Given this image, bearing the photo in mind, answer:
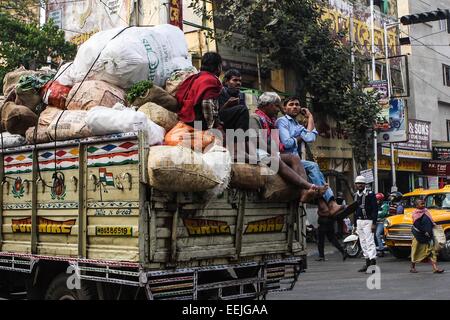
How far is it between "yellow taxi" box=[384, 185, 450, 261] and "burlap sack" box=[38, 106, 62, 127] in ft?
34.0

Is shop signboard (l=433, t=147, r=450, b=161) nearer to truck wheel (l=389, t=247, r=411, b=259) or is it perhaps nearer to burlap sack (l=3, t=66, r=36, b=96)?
truck wheel (l=389, t=247, r=411, b=259)

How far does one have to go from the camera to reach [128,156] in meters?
4.51

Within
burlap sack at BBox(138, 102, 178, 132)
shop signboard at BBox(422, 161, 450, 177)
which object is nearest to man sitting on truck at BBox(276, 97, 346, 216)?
burlap sack at BBox(138, 102, 178, 132)

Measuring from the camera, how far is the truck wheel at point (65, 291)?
4.88m

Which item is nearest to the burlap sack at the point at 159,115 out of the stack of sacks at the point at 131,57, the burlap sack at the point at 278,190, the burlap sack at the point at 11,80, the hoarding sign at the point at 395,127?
the stack of sacks at the point at 131,57

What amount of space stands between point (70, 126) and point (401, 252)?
11.4 metres

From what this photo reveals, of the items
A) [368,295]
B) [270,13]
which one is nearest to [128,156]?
[368,295]

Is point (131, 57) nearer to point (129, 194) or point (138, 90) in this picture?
point (138, 90)

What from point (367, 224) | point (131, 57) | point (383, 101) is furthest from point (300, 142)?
point (383, 101)

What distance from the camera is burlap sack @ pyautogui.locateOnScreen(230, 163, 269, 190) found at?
4832 millimetres

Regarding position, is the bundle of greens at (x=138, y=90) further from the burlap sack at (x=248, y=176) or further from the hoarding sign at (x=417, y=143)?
the hoarding sign at (x=417, y=143)

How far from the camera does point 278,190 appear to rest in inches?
205

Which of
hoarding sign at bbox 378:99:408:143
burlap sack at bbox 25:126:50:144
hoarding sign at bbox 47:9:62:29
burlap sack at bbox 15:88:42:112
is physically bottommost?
burlap sack at bbox 25:126:50:144
